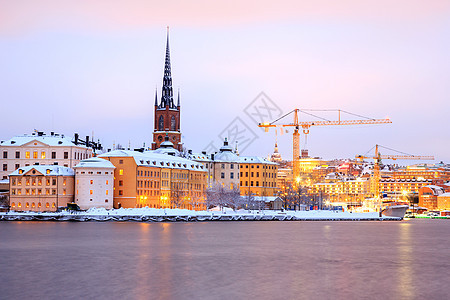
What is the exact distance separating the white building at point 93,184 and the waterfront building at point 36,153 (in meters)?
11.9

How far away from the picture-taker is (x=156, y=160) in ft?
322

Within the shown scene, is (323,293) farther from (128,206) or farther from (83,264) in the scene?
(128,206)

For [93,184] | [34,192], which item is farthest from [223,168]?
[34,192]

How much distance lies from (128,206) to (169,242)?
43710 millimetres

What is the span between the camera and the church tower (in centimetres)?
13250

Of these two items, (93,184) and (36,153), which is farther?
(36,153)

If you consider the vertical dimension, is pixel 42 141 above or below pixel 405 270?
above

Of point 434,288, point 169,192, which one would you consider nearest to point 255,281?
point 434,288

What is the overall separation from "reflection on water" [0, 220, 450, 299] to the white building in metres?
35.1

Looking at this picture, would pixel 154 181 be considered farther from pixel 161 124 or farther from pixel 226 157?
pixel 161 124

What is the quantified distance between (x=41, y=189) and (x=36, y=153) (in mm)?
12826

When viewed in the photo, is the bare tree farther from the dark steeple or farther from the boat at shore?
the dark steeple

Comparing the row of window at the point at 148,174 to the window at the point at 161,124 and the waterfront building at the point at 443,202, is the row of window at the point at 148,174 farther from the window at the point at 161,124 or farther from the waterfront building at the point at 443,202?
the waterfront building at the point at 443,202

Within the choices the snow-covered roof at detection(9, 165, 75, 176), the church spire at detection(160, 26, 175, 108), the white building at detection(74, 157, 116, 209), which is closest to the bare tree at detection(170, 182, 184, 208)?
the white building at detection(74, 157, 116, 209)
